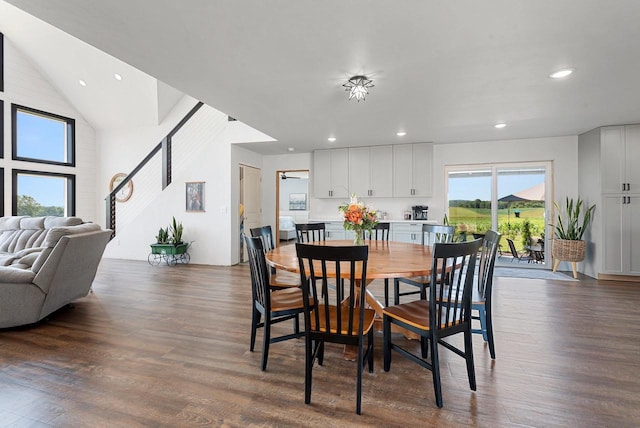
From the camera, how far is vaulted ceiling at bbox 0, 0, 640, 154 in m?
1.95

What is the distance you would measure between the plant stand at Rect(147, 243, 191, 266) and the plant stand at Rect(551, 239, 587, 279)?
22.4 feet

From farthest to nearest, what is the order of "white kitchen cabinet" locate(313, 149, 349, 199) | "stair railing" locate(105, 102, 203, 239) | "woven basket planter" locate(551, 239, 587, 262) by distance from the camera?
"stair railing" locate(105, 102, 203, 239) → "white kitchen cabinet" locate(313, 149, 349, 199) → "woven basket planter" locate(551, 239, 587, 262)

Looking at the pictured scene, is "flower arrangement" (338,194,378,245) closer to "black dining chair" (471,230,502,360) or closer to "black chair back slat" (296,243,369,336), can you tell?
"black chair back slat" (296,243,369,336)

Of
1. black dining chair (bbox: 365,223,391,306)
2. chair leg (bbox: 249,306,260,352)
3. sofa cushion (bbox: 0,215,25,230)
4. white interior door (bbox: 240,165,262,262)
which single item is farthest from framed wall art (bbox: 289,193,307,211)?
chair leg (bbox: 249,306,260,352)

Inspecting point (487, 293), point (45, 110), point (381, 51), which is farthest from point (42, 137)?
point (487, 293)

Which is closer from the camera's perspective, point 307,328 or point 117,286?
point 307,328

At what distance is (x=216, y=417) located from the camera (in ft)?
5.56

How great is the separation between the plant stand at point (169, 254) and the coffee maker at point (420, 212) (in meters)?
4.71

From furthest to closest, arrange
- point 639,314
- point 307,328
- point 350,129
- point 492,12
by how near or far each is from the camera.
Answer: point 350,129
point 639,314
point 492,12
point 307,328

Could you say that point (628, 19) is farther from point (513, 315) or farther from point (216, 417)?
point (216, 417)

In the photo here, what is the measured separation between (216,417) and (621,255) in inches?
241

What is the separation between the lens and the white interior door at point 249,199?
253 inches

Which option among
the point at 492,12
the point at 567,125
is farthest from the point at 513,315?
the point at 567,125

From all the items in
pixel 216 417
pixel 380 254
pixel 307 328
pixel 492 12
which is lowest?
pixel 216 417
